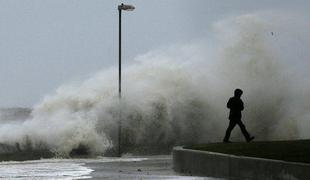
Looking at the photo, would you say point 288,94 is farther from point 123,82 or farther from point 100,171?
point 100,171

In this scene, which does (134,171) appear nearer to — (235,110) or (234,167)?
(234,167)

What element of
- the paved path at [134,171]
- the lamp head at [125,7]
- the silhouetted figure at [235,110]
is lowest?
the paved path at [134,171]

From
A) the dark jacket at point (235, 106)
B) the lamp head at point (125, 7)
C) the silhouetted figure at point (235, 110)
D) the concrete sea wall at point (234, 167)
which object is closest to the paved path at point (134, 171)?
the concrete sea wall at point (234, 167)

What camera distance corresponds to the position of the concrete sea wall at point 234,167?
12711mm

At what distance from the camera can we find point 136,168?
18906 millimetres

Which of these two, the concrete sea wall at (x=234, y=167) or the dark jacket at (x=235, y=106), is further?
the dark jacket at (x=235, y=106)

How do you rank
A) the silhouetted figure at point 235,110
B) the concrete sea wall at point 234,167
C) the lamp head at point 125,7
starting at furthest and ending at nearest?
the lamp head at point 125,7 → the silhouetted figure at point 235,110 → the concrete sea wall at point 234,167

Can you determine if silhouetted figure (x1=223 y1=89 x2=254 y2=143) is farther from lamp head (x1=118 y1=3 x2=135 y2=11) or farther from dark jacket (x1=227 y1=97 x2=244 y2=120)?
lamp head (x1=118 y1=3 x2=135 y2=11)

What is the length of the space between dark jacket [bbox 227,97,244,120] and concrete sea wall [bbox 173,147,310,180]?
3217 mm

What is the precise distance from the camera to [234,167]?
14805mm

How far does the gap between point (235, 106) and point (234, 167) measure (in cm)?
639

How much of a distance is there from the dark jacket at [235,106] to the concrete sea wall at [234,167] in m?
3.22

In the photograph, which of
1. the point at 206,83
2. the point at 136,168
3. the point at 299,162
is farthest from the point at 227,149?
the point at 206,83

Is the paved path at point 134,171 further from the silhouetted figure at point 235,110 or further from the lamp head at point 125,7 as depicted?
the lamp head at point 125,7
